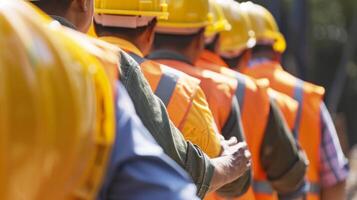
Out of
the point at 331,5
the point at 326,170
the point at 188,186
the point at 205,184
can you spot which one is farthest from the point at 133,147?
the point at 331,5

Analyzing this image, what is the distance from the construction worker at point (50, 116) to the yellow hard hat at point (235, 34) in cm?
498

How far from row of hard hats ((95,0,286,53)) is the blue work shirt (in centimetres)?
202

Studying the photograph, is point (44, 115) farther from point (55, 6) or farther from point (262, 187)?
point (262, 187)

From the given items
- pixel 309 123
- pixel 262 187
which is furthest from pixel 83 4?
pixel 309 123

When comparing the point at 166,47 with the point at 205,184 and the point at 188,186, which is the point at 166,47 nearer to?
the point at 205,184

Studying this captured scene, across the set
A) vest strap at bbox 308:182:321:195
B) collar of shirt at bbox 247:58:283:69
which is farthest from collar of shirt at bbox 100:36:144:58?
collar of shirt at bbox 247:58:283:69

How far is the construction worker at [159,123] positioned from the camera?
3.02m

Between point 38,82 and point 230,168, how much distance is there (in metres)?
1.74

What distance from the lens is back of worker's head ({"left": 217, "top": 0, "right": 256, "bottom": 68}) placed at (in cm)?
705

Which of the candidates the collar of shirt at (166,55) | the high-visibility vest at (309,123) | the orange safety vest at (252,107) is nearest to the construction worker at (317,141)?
the high-visibility vest at (309,123)

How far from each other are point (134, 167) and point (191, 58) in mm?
2960

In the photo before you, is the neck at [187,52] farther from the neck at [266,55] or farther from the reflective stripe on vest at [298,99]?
the neck at [266,55]

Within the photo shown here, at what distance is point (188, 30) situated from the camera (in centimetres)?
511

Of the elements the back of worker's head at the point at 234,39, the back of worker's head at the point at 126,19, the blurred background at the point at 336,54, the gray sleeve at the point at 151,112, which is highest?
the gray sleeve at the point at 151,112
